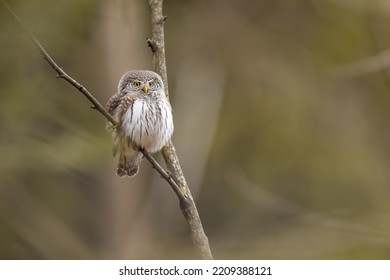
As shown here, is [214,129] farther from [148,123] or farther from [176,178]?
[176,178]

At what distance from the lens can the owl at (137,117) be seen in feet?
11.2

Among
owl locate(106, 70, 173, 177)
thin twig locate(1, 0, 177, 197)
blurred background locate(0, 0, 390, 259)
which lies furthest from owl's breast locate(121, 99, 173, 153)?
blurred background locate(0, 0, 390, 259)

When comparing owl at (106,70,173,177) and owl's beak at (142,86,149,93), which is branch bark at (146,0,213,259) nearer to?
owl at (106,70,173,177)

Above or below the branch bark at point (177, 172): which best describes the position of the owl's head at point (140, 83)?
above

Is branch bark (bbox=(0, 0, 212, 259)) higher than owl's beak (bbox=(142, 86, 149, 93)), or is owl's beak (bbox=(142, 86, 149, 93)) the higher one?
owl's beak (bbox=(142, 86, 149, 93))

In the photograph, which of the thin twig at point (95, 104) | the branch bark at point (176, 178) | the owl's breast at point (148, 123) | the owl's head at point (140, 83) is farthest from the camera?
the owl's head at point (140, 83)

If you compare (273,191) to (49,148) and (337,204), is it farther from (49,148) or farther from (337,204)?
(49,148)

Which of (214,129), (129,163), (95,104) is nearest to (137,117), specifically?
(129,163)

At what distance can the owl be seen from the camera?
3.42 m

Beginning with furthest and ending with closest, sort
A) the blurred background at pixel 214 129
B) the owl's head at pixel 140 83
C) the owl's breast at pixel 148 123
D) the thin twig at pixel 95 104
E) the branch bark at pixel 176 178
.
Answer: the blurred background at pixel 214 129
the owl's head at pixel 140 83
the owl's breast at pixel 148 123
the branch bark at pixel 176 178
the thin twig at pixel 95 104

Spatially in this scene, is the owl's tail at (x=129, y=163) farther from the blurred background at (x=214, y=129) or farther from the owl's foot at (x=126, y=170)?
the blurred background at (x=214, y=129)

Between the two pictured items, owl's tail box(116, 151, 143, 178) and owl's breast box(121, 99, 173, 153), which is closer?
owl's breast box(121, 99, 173, 153)

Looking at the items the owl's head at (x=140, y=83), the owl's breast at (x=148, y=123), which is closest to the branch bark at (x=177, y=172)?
the owl's breast at (x=148, y=123)
